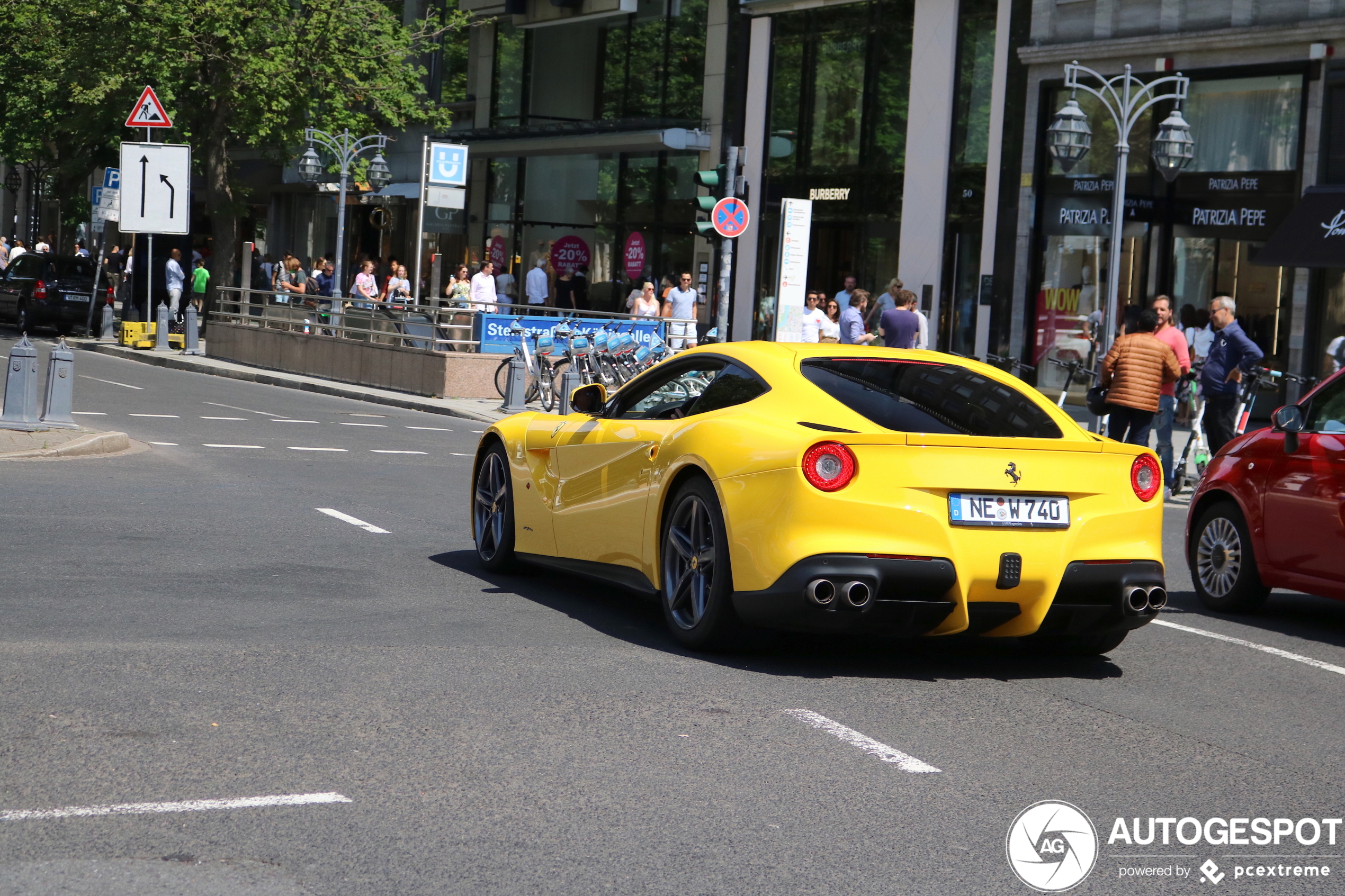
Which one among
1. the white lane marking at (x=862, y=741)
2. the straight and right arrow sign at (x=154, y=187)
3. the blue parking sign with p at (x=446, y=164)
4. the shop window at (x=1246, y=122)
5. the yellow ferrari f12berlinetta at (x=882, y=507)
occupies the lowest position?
the white lane marking at (x=862, y=741)

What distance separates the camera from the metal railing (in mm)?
25359

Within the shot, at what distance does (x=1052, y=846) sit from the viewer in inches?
183

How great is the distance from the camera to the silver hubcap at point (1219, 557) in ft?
31.0

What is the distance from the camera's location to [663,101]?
3556 cm

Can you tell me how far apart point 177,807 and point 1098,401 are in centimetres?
1141

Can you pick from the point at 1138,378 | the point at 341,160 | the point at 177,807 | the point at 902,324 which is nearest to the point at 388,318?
the point at 341,160

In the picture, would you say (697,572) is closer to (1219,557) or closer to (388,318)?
(1219,557)

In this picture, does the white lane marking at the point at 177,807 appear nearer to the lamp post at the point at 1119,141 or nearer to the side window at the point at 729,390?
the side window at the point at 729,390

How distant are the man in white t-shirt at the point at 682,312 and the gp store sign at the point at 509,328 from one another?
652 millimetres

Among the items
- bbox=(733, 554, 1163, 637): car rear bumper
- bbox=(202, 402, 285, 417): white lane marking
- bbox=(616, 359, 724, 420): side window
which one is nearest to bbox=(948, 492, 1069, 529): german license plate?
bbox=(733, 554, 1163, 637): car rear bumper

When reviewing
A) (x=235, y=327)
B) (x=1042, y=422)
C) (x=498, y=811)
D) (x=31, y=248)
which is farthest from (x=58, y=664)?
(x=31, y=248)

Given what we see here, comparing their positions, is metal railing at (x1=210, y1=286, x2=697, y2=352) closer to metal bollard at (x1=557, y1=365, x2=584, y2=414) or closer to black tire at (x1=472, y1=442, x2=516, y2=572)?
metal bollard at (x1=557, y1=365, x2=584, y2=414)

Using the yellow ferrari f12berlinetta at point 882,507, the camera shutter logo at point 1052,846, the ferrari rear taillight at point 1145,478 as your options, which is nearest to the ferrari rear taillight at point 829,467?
the yellow ferrari f12berlinetta at point 882,507

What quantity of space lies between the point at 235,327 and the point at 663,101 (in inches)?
399
